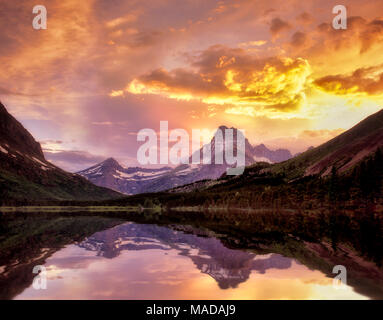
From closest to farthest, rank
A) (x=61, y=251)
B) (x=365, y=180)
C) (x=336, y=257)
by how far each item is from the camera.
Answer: (x=336, y=257) < (x=61, y=251) < (x=365, y=180)

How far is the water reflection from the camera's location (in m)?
18.5

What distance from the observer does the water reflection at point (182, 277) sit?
18469mm

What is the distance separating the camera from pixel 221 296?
1808 cm

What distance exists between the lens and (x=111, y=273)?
24266mm

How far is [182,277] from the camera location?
23.2 meters

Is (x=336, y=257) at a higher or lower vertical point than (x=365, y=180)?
lower
